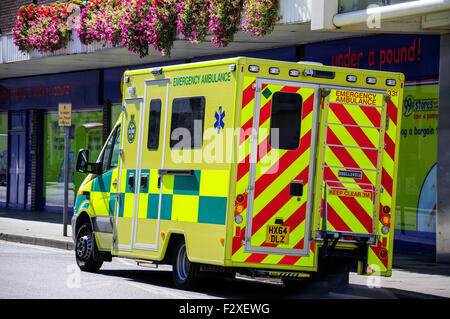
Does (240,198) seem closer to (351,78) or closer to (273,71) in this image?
(273,71)

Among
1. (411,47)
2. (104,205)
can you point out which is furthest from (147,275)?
(411,47)

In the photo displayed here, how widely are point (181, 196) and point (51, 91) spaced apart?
1717 centimetres

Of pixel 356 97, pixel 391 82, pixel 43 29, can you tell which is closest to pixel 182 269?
pixel 356 97

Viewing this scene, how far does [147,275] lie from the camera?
13586mm

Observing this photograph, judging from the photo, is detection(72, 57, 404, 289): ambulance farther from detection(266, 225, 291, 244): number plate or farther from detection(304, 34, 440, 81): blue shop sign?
detection(304, 34, 440, 81): blue shop sign

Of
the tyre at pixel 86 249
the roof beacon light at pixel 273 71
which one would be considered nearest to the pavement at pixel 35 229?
the tyre at pixel 86 249

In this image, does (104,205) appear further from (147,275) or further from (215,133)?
(215,133)

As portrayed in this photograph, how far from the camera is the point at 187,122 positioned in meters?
11.5

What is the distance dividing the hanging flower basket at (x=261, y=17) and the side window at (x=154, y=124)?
4663 mm

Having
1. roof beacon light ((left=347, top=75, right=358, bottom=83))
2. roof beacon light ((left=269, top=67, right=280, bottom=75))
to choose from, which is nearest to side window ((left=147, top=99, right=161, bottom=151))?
→ roof beacon light ((left=269, top=67, right=280, bottom=75))

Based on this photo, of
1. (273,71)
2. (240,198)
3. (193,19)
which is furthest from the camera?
(193,19)

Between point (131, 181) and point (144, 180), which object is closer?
point (144, 180)

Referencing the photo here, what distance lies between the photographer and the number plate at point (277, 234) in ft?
35.2
